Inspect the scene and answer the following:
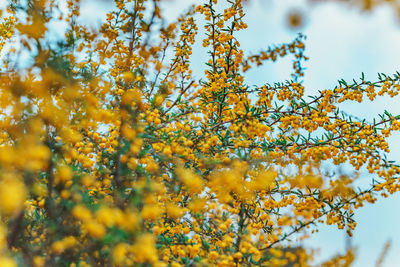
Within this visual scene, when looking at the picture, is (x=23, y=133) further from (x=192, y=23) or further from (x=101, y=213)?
(x=192, y=23)

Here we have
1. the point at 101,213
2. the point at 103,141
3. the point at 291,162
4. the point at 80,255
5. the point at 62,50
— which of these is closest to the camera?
the point at 101,213

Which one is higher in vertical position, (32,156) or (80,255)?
(32,156)

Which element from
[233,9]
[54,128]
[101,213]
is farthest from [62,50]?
[233,9]

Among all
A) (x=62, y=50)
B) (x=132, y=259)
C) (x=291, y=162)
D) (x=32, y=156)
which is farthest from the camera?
(x=291, y=162)

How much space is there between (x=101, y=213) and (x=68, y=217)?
2.32 ft

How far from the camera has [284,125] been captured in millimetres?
3666

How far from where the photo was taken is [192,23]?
13.2 feet

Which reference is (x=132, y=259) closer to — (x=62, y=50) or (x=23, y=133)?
(x=23, y=133)

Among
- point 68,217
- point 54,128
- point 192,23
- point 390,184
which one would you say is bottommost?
point 68,217

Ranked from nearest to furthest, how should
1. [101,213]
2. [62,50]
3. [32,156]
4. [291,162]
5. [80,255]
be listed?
1. [101,213]
2. [32,156]
3. [80,255]
4. [62,50]
5. [291,162]

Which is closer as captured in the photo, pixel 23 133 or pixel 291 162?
pixel 23 133

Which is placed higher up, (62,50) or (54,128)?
(62,50)

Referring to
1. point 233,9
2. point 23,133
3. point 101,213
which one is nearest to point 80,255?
point 101,213

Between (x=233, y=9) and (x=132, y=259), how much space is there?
312 cm
